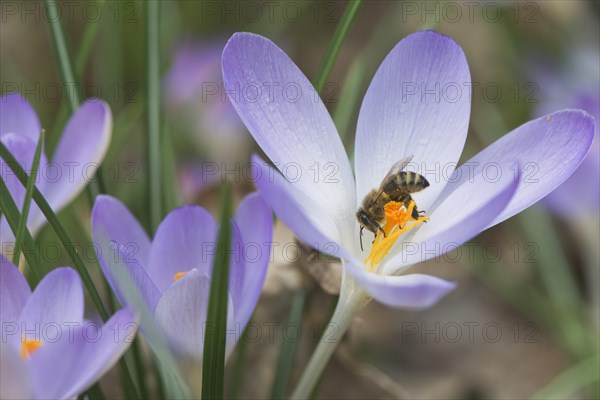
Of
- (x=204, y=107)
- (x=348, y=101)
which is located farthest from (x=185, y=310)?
(x=204, y=107)

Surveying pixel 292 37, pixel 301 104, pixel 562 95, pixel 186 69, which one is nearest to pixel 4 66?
pixel 186 69

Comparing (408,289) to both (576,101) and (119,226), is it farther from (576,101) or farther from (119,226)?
(576,101)

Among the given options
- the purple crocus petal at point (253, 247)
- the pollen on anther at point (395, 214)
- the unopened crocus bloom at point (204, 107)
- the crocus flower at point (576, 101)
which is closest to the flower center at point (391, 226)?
the pollen on anther at point (395, 214)

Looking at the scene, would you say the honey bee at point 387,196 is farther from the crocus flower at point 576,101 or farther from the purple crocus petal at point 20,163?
the crocus flower at point 576,101

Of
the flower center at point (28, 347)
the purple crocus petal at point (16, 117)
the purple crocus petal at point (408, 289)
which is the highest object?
the purple crocus petal at point (16, 117)

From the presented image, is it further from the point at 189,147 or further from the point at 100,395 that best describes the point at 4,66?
the point at 100,395

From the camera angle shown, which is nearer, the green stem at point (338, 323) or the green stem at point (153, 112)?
the green stem at point (338, 323)
